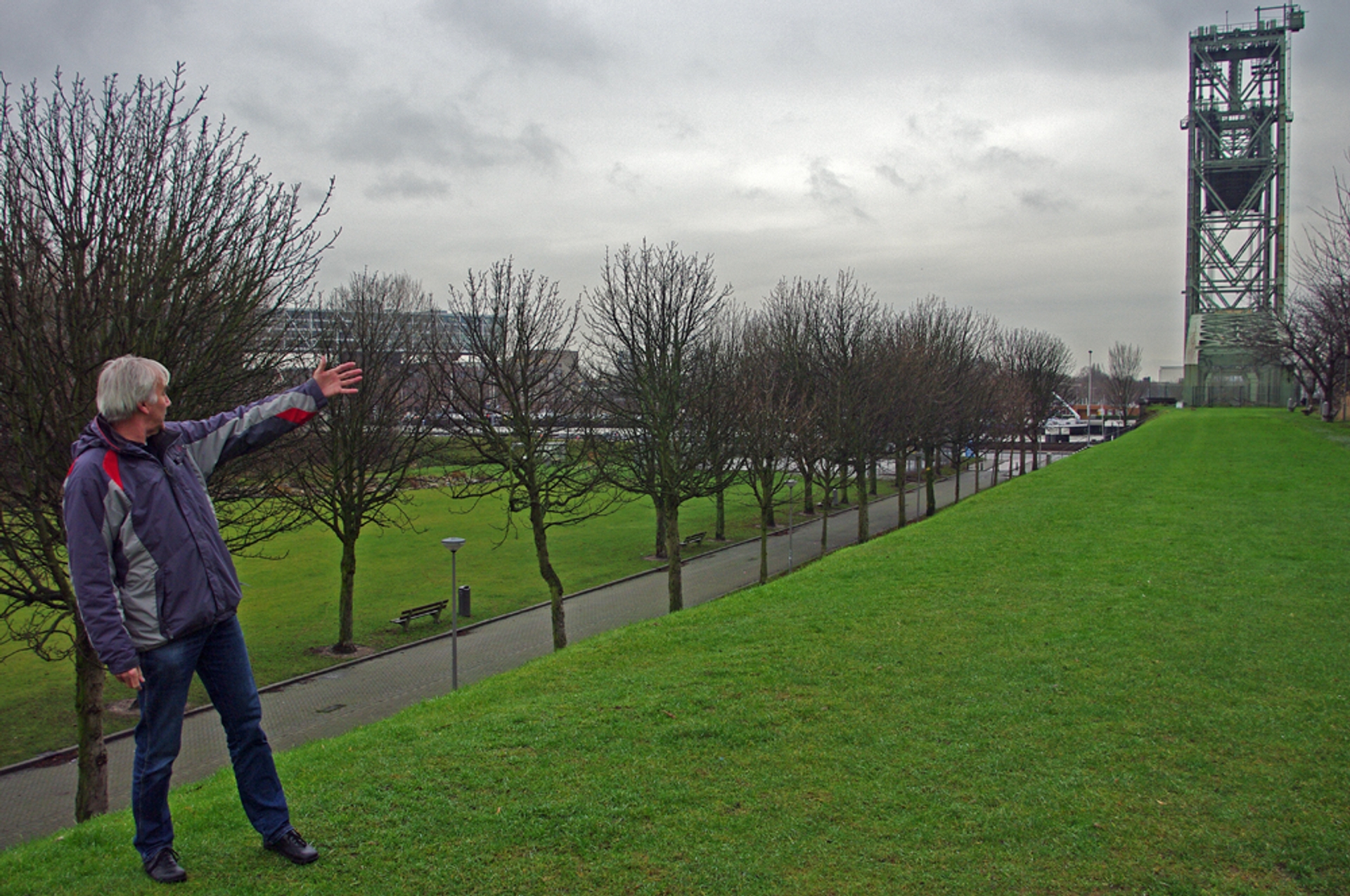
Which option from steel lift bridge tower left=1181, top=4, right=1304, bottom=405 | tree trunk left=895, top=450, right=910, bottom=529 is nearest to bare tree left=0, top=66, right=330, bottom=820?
tree trunk left=895, top=450, right=910, bottom=529

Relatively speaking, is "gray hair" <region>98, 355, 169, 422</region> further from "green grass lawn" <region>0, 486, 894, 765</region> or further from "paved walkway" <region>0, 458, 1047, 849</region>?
"green grass lawn" <region>0, 486, 894, 765</region>

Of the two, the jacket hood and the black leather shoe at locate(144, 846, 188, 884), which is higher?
the jacket hood

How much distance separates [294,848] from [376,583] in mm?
22571

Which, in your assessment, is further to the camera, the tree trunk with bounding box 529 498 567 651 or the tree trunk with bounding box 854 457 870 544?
the tree trunk with bounding box 854 457 870 544

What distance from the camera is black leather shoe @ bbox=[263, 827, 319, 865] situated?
4031 mm

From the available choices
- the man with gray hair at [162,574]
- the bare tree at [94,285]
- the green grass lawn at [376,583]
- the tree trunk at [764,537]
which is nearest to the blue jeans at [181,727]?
the man with gray hair at [162,574]

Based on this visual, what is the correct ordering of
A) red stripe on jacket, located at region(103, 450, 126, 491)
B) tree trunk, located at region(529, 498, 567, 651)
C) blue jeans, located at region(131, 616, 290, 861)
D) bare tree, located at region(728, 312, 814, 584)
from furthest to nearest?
bare tree, located at region(728, 312, 814, 584)
tree trunk, located at region(529, 498, 567, 651)
blue jeans, located at region(131, 616, 290, 861)
red stripe on jacket, located at region(103, 450, 126, 491)

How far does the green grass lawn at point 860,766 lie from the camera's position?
4.04 meters

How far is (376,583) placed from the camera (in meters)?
25.4

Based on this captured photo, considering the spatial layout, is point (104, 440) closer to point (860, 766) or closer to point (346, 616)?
point (860, 766)

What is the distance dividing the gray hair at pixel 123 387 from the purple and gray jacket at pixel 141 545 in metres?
0.09

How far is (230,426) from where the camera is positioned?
Answer: 405 centimetres

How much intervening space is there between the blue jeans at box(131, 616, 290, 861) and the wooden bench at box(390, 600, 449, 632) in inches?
642

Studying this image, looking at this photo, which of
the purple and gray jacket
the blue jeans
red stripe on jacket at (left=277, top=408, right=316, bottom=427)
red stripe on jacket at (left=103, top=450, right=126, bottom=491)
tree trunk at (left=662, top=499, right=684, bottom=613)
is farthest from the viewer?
tree trunk at (left=662, top=499, right=684, bottom=613)
